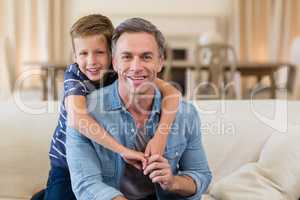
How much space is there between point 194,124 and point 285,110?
0.67m

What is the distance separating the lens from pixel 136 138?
1078 mm

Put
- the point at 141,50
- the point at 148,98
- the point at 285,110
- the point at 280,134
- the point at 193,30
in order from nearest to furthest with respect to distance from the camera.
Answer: the point at 141,50
the point at 148,98
the point at 280,134
the point at 285,110
the point at 193,30

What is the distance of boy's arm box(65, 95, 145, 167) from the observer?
1006 mm

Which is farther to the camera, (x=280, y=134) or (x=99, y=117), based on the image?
(x=280, y=134)

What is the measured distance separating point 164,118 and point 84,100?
0.21 metres

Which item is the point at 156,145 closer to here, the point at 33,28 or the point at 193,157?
the point at 193,157

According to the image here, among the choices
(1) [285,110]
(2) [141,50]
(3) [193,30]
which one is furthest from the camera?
(3) [193,30]

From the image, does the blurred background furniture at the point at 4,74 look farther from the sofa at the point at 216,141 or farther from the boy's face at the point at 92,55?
the boy's face at the point at 92,55

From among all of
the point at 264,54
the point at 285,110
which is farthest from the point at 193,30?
the point at 285,110

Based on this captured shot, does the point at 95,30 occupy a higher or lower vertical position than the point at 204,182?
higher

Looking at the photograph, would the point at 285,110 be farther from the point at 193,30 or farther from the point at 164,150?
the point at 193,30

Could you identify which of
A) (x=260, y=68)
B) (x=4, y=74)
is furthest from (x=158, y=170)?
(x=4, y=74)

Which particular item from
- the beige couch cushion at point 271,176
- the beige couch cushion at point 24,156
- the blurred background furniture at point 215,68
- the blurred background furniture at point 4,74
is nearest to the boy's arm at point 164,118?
the beige couch cushion at point 271,176

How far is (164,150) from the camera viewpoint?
3.51ft
